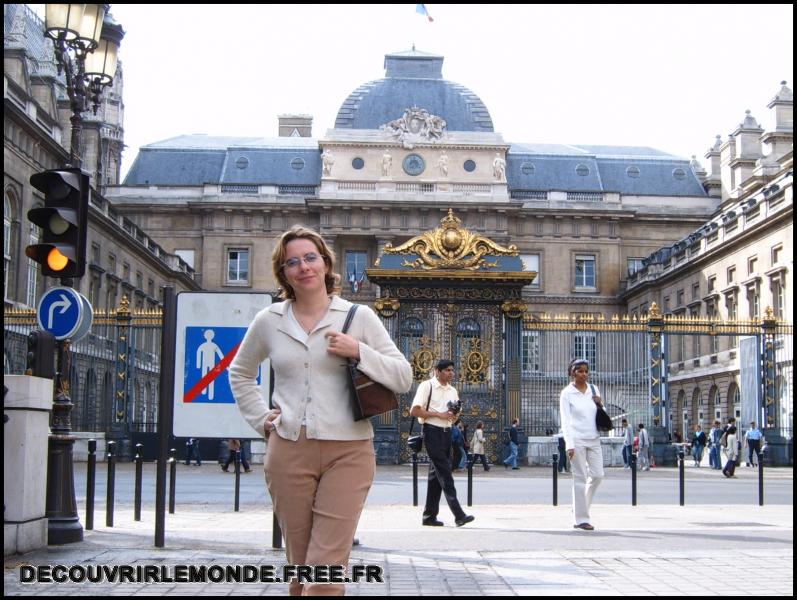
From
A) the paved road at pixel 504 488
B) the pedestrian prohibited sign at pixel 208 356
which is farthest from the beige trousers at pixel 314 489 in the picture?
the paved road at pixel 504 488

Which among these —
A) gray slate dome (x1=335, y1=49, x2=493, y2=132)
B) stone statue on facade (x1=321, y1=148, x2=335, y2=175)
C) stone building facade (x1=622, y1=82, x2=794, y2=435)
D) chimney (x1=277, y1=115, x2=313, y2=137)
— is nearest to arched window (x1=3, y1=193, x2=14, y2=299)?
stone building facade (x1=622, y1=82, x2=794, y2=435)

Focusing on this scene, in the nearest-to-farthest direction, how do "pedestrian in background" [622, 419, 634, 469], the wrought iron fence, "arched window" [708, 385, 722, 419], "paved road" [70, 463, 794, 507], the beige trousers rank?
the beige trousers < "paved road" [70, 463, 794, 507] < the wrought iron fence < "pedestrian in background" [622, 419, 634, 469] < "arched window" [708, 385, 722, 419]

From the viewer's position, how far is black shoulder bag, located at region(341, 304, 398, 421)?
4.50m

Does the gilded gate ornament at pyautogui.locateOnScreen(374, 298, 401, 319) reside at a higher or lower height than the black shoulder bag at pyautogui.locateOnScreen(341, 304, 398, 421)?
higher

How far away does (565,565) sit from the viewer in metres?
7.61

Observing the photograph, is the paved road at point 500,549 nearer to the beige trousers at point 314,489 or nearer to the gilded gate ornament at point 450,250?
the beige trousers at point 314,489

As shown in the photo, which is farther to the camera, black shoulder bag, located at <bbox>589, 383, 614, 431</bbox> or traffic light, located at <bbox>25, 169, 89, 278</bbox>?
black shoulder bag, located at <bbox>589, 383, 614, 431</bbox>

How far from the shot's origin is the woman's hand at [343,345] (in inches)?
177

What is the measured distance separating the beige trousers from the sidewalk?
2024 millimetres

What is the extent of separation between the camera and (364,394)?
4.51 metres

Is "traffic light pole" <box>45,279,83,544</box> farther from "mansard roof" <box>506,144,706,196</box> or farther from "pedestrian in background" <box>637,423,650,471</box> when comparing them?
"mansard roof" <box>506,144,706,196</box>

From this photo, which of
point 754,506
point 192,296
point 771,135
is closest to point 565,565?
point 192,296

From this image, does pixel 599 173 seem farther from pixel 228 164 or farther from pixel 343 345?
pixel 343 345

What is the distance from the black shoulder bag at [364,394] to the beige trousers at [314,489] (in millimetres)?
139
